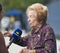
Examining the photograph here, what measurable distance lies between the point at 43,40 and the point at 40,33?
128mm

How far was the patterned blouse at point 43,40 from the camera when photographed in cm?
549

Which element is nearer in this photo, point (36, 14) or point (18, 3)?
point (36, 14)

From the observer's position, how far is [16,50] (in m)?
5.87

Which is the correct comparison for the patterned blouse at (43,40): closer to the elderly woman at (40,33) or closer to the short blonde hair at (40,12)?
the elderly woman at (40,33)

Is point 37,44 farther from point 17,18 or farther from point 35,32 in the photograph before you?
point 17,18

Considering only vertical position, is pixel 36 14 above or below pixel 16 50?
above

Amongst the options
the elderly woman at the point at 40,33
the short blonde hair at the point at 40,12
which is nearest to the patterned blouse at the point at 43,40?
the elderly woman at the point at 40,33

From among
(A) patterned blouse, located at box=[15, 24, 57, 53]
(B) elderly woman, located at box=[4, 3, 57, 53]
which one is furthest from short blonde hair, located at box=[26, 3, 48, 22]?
(A) patterned blouse, located at box=[15, 24, 57, 53]

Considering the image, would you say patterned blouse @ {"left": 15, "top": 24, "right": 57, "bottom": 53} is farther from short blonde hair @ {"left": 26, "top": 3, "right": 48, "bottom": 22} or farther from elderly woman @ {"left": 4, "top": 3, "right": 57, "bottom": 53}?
short blonde hair @ {"left": 26, "top": 3, "right": 48, "bottom": 22}

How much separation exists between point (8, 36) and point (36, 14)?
0.55 m

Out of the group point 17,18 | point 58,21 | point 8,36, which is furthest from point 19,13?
point 8,36

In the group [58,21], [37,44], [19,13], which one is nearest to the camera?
[37,44]

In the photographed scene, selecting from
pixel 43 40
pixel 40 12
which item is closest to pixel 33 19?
pixel 40 12

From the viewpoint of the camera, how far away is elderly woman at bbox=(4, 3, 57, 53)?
551cm
